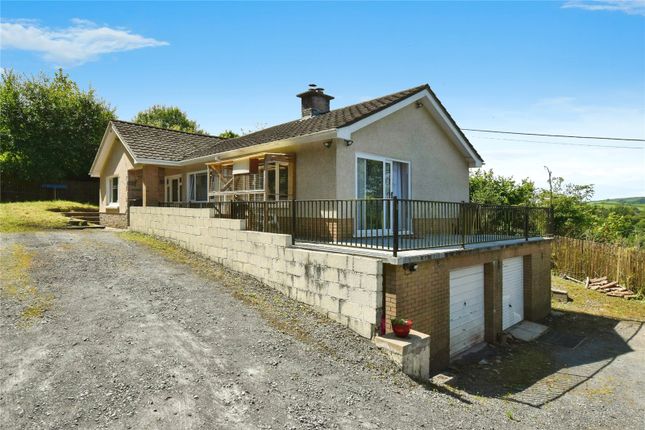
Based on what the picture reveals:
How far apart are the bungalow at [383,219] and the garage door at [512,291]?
0.20 feet

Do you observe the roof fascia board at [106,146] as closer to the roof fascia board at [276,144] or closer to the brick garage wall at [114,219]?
the brick garage wall at [114,219]

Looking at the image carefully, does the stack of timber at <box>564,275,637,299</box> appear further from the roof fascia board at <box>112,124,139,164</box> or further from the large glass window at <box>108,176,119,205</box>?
the large glass window at <box>108,176,119,205</box>

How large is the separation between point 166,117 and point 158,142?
3273 cm

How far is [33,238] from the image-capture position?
13703 mm

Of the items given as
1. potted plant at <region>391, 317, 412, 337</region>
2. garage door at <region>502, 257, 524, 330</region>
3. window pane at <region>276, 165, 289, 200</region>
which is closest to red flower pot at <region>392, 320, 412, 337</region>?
potted plant at <region>391, 317, 412, 337</region>

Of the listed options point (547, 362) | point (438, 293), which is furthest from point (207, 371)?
point (547, 362)

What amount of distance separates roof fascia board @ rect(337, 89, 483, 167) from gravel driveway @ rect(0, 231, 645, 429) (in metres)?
4.79

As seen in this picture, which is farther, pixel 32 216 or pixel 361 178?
pixel 32 216

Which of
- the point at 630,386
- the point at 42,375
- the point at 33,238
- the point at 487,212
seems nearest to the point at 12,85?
the point at 33,238

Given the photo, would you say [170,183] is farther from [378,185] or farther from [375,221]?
[375,221]

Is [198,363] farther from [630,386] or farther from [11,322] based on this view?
Result: [630,386]

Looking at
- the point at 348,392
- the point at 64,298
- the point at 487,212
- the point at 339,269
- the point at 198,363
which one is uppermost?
the point at 487,212

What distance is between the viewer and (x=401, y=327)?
6918 mm

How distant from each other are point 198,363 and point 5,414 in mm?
2331
